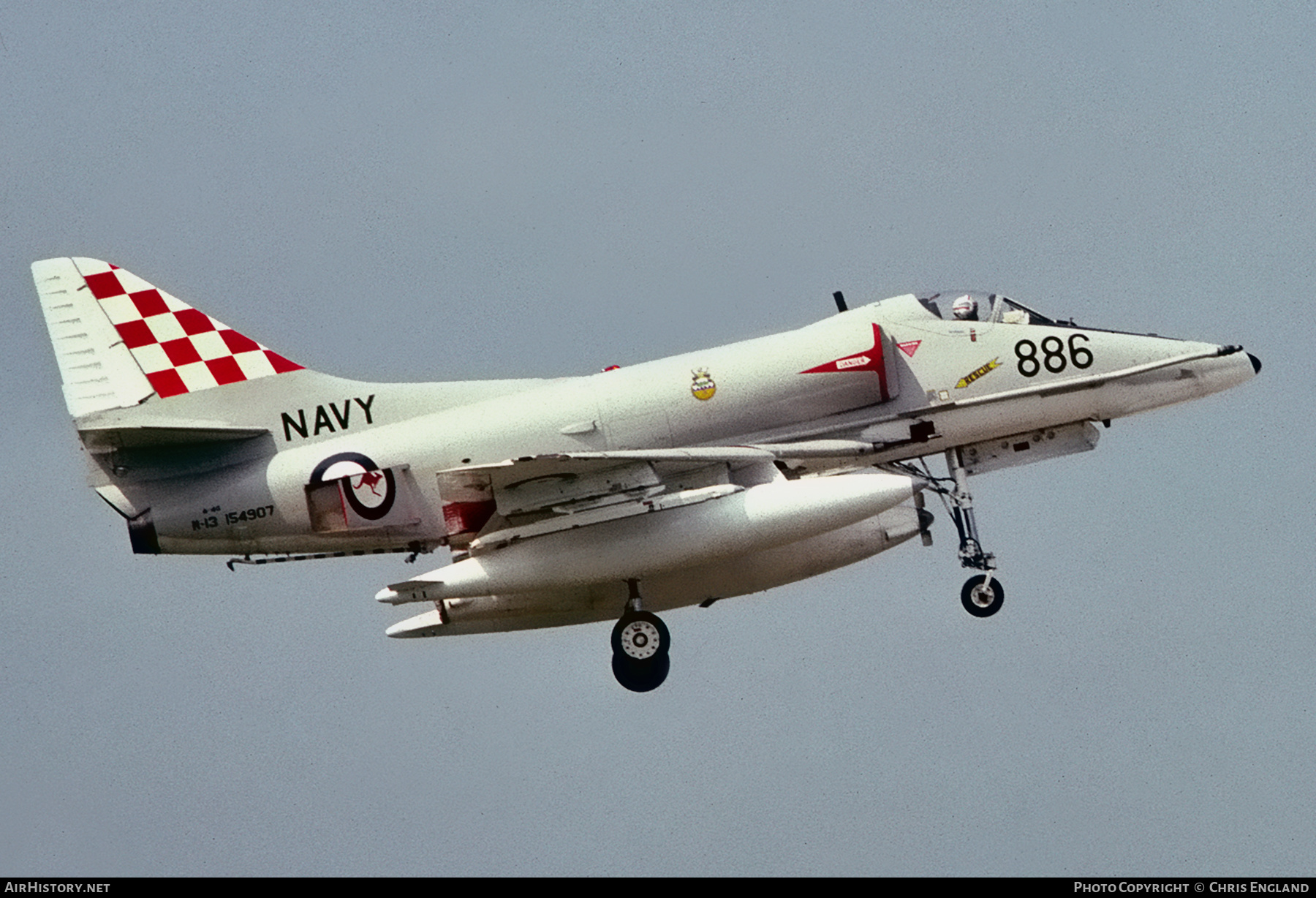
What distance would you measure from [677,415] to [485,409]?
2109 millimetres

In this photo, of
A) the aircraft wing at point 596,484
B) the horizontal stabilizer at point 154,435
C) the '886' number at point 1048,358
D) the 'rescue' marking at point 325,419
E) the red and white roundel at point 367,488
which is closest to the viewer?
the aircraft wing at point 596,484

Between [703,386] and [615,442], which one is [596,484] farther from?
[703,386]

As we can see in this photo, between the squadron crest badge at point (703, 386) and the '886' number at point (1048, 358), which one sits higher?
the squadron crest badge at point (703, 386)

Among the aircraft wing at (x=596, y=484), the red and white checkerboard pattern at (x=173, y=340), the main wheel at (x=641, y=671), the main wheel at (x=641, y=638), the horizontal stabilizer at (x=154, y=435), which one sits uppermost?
the red and white checkerboard pattern at (x=173, y=340)

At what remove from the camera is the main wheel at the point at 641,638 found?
3203 cm

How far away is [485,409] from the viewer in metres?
32.2

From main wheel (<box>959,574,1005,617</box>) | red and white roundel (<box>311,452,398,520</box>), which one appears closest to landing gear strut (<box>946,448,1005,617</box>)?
main wheel (<box>959,574,1005,617</box>)

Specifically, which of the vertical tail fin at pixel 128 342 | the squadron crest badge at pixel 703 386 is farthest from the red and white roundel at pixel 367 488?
the squadron crest badge at pixel 703 386

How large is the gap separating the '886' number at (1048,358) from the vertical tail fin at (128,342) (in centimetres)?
795

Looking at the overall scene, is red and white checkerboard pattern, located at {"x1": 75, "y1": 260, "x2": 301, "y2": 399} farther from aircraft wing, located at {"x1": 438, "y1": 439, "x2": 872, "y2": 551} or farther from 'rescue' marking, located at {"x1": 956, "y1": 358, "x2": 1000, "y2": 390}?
'rescue' marking, located at {"x1": 956, "y1": 358, "x2": 1000, "y2": 390}

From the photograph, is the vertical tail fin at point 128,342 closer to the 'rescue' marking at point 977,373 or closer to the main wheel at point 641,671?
the main wheel at point 641,671
